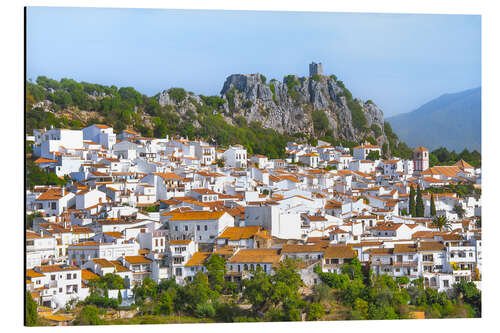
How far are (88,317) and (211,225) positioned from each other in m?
Answer: 3.65

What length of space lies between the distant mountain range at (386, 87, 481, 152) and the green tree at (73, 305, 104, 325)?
26.6 ft

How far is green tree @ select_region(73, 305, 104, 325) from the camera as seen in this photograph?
12492 mm

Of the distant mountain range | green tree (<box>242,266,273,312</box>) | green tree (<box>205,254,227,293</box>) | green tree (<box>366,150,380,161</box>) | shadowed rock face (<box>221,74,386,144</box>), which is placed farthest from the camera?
shadowed rock face (<box>221,74,386,144</box>)

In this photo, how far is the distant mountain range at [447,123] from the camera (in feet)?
59.1

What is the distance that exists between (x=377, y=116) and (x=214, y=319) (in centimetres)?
2709

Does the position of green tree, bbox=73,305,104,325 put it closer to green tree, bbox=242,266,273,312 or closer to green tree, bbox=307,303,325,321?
green tree, bbox=242,266,273,312

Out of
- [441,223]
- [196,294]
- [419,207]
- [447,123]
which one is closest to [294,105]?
[447,123]

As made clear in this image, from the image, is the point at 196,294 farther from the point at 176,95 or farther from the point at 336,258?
the point at 176,95

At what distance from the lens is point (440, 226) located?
17312 mm

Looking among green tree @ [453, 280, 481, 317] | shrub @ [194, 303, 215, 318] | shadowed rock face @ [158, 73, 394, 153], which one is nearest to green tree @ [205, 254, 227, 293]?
shrub @ [194, 303, 215, 318]

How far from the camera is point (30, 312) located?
12.0m

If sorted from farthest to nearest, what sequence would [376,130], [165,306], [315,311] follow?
1. [376,130]
2. [165,306]
3. [315,311]

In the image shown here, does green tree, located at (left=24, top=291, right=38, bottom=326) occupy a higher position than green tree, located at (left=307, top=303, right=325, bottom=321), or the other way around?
green tree, located at (left=24, top=291, right=38, bottom=326)

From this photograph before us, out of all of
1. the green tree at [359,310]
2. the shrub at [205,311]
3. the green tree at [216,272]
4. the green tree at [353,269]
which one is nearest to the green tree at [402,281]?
the green tree at [353,269]
